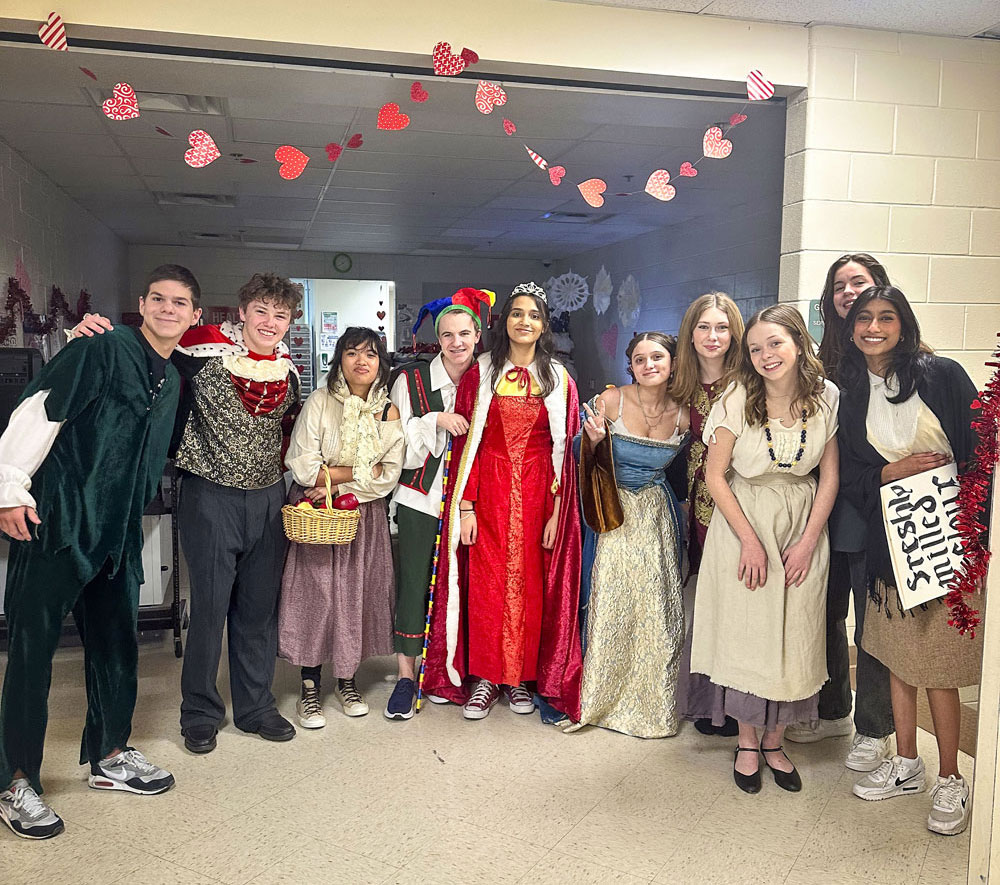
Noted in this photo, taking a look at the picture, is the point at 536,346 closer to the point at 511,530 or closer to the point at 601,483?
the point at 601,483

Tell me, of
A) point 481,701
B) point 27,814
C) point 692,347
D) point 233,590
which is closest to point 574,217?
point 692,347

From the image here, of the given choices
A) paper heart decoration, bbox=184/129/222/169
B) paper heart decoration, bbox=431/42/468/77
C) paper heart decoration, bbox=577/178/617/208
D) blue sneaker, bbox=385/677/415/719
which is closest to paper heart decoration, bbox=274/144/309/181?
paper heart decoration, bbox=184/129/222/169

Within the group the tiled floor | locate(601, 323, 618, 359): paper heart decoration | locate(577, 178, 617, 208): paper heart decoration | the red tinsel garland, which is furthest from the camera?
locate(601, 323, 618, 359): paper heart decoration

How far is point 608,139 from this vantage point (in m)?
4.28

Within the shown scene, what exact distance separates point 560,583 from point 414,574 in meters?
0.50

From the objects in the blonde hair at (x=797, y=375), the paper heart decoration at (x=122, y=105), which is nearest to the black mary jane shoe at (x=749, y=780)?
the blonde hair at (x=797, y=375)

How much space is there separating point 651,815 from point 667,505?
954 millimetres

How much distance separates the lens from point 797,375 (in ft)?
7.91

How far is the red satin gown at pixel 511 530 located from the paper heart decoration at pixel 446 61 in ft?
3.71

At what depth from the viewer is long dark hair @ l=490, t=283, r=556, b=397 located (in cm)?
280

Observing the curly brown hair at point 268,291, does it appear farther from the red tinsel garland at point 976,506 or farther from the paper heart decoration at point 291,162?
the red tinsel garland at point 976,506

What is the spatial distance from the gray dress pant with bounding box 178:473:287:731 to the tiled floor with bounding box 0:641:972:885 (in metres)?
0.14

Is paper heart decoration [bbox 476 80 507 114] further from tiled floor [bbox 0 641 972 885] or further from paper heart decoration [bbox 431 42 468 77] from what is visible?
tiled floor [bbox 0 641 972 885]

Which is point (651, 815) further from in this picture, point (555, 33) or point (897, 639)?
point (555, 33)
